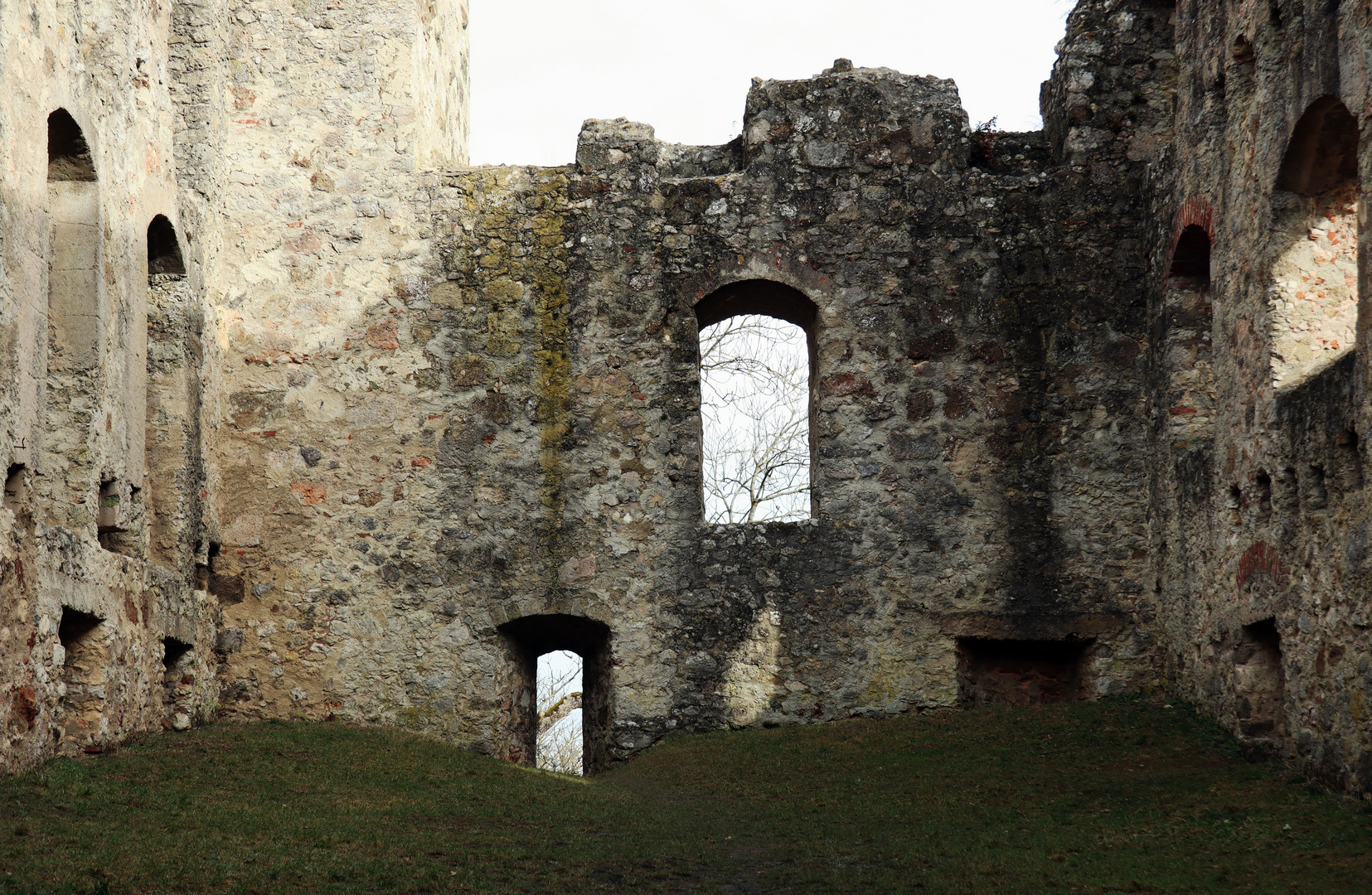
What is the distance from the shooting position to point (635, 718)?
9.40 metres

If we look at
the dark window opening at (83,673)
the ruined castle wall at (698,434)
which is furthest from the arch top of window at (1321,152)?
the dark window opening at (83,673)

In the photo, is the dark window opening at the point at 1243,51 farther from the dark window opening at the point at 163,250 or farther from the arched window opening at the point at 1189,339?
the dark window opening at the point at 163,250

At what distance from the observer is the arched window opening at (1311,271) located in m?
7.42

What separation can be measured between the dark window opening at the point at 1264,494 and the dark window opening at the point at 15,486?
6819mm

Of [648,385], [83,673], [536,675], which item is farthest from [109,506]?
[648,385]

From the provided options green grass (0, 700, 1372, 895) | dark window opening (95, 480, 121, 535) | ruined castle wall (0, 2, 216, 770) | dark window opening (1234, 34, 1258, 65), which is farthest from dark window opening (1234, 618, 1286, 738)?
dark window opening (95, 480, 121, 535)

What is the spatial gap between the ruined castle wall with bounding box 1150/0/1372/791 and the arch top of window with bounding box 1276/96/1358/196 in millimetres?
42

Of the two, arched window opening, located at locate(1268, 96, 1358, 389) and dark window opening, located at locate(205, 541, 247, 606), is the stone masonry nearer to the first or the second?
dark window opening, located at locate(205, 541, 247, 606)

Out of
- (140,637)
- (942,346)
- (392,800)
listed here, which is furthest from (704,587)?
(140,637)

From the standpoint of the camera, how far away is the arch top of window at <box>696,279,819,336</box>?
32.8 ft

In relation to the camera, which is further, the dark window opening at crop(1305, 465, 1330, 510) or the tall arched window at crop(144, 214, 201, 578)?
the tall arched window at crop(144, 214, 201, 578)

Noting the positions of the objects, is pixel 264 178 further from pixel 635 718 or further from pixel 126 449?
pixel 635 718

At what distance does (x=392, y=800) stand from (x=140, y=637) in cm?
233

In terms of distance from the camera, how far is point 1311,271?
7504 millimetres
